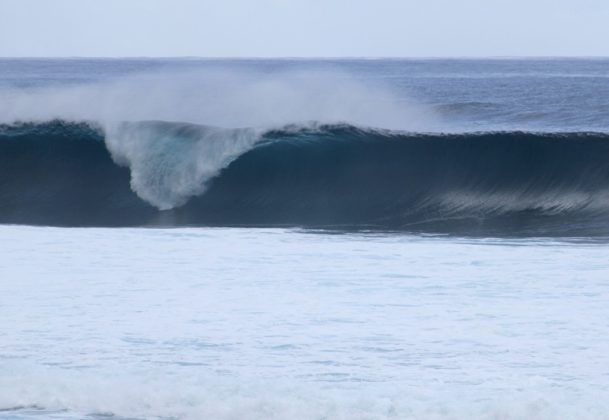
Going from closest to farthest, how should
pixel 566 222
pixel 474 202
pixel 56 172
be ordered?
pixel 566 222, pixel 474 202, pixel 56 172

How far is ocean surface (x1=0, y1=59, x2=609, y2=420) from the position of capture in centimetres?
541

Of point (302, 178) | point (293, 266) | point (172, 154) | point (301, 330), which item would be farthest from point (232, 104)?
point (301, 330)

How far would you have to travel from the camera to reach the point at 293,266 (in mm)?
8359

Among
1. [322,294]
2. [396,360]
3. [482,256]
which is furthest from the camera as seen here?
[482,256]

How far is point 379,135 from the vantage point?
13828 mm

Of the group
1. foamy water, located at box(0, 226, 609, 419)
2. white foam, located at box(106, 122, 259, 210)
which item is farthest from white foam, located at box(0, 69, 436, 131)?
foamy water, located at box(0, 226, 609, 419)

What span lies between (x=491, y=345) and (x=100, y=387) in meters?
2.21

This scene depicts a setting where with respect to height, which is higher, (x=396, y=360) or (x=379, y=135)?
(x=379, y=135)

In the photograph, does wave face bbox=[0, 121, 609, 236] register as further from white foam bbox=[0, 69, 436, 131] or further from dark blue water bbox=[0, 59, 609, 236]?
white foam bbox=[0, 69, 436, 131]

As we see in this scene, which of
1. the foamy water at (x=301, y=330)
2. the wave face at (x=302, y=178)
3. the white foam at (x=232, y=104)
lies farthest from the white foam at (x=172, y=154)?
the foamy water at (x=301, y=330)

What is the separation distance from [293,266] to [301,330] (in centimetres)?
185

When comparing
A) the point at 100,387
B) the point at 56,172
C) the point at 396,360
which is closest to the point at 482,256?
the point at 396,360

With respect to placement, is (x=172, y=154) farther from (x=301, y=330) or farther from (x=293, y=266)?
(x=301, y=330)

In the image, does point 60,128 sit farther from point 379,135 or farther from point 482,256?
point 482,256
